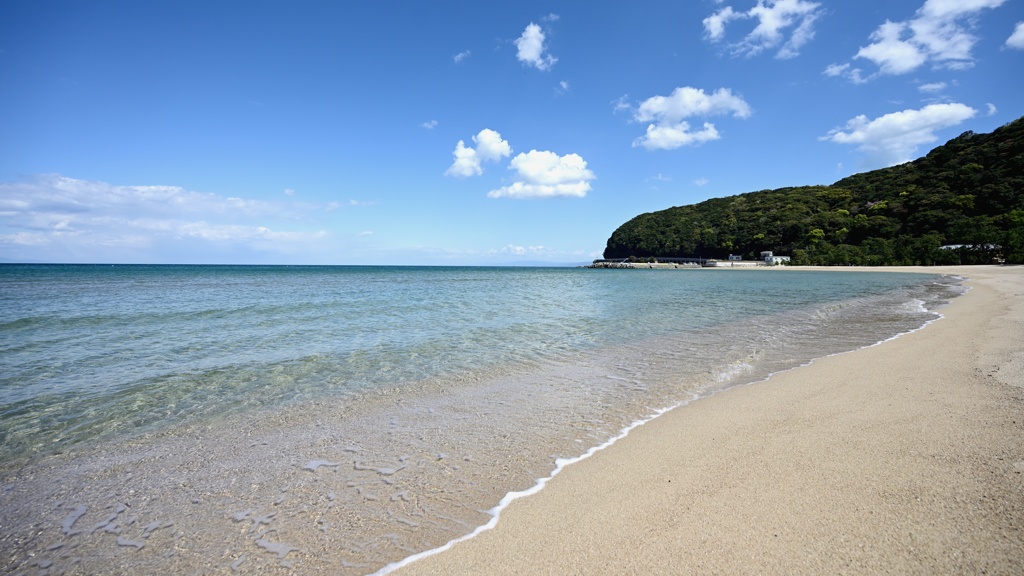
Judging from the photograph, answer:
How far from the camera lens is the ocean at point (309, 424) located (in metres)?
2.79

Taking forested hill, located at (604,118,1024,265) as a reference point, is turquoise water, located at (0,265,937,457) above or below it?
below

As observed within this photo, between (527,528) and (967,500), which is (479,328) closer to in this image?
(527,528)

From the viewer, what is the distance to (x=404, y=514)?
297 centimetres

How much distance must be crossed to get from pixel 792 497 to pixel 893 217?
96889mm

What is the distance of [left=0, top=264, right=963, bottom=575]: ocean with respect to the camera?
2.79m

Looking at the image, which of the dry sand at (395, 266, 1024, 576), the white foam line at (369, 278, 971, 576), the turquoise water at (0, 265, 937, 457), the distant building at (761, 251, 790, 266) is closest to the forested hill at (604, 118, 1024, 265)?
the distant building at (761, 251, 790, 266)

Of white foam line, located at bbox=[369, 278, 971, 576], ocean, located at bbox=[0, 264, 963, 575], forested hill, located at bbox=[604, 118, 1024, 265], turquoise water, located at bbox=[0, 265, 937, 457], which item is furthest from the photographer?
forested hill, located at bbox=[604, 118, 1024, 265]


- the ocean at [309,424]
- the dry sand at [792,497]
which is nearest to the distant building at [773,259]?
the ocean at [309,424]

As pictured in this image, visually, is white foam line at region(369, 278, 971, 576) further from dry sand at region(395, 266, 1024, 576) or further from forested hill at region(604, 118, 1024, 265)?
forested hill at region(604, 118, 1024, 265)

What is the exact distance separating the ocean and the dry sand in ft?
1.48

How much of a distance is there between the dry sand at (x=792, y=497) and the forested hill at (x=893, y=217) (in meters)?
70.3

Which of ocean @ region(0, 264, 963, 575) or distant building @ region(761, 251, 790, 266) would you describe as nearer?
ocean @ region(0, 264, 963, 575)

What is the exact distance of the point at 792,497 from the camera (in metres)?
2.79

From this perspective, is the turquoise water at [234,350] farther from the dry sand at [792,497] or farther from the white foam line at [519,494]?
the dry sand at [792,497]
